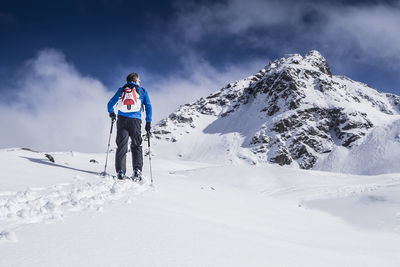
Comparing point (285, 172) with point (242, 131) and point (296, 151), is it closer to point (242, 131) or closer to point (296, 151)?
point (296, 151)

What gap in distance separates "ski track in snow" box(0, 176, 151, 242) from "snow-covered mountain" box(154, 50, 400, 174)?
85658 mm

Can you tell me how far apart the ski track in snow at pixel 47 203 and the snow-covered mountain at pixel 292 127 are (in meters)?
85.7

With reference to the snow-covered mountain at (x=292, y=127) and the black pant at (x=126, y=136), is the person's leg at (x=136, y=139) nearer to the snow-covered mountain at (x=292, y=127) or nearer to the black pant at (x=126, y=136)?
the black pant at (x=126, y=136)

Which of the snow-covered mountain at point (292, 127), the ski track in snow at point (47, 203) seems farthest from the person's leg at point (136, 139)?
the snow-covered mountain at point (292, 127)

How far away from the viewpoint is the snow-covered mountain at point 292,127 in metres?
90.2

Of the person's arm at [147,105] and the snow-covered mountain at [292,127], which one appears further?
the snow-covered mountain at [292,127]

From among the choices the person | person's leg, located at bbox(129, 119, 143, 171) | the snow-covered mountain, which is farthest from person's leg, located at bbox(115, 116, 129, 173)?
the snow-covered mountain

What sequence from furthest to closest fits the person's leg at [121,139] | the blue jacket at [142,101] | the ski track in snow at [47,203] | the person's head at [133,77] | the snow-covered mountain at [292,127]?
the snow-covered mountain at [292,127] < the person's head at [133,77] < the blue jacket at [142,101] < the person's leg at [121,139] < the ski track in snow at [47,203]

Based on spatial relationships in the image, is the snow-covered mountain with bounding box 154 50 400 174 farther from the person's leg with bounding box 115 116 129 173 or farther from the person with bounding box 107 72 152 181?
the person's leg with bounding box 115 116 129 173

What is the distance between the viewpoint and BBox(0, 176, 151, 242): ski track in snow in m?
2.32

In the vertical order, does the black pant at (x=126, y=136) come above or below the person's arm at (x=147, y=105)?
below

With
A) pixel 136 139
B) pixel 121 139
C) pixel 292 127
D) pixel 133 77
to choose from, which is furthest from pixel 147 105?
pixel 292 127

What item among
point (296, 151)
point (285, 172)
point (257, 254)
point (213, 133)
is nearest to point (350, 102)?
point (296, 151)

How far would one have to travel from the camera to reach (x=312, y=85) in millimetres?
134375
